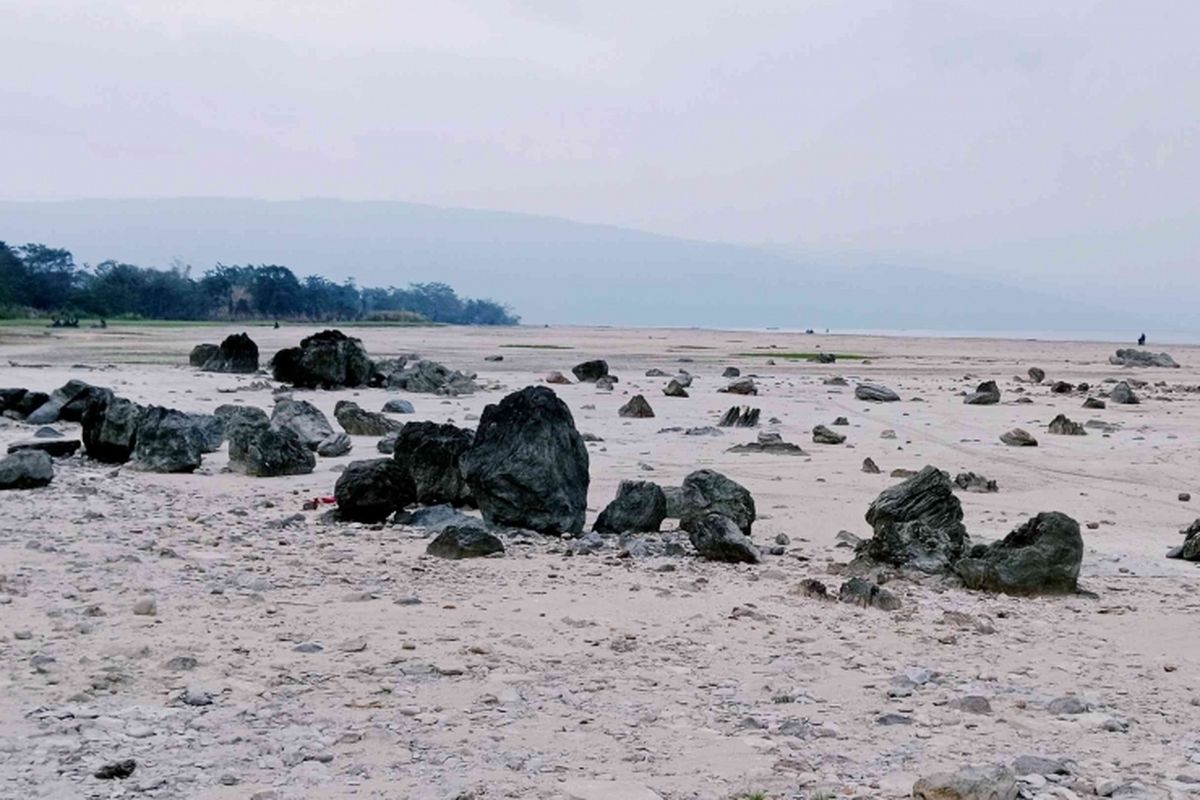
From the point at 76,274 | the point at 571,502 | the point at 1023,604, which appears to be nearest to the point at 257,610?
the point at 571,502

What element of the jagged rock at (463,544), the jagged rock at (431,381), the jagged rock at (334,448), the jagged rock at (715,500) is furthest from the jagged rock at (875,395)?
the jagged rock at (463,544)

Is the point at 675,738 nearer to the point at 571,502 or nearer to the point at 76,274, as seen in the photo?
the point at 571,502

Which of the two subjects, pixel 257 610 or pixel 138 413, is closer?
pixel 257 610

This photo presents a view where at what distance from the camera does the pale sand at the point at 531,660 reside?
3.91 metres

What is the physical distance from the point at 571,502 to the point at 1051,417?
11306 mm

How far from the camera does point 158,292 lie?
281 ft

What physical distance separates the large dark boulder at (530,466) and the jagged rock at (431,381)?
10.8 metres

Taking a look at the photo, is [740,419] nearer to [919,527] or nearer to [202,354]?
[919,527]

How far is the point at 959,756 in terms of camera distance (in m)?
4.03

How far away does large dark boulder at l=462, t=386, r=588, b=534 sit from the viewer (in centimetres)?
791

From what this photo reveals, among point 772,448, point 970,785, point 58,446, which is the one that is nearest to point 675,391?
point 772,448

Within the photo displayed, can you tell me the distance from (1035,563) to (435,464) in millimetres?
4224

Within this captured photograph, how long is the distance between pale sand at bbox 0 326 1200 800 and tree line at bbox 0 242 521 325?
66221mm

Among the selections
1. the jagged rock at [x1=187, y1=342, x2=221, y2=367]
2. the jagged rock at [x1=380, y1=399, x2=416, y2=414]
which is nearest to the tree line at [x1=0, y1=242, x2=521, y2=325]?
the jagged rock at [x1=187, y1=342, x2=221, y2=367]
